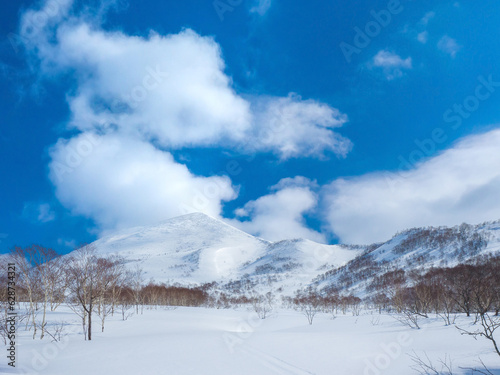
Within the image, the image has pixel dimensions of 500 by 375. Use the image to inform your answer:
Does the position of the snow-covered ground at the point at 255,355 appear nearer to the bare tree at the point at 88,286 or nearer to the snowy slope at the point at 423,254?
the bare tree at the point at 88,286

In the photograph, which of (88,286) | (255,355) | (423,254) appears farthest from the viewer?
(423,254)

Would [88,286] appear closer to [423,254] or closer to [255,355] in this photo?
[255,355]

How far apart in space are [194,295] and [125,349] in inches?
3828

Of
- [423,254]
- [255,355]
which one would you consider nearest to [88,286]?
[255,355]

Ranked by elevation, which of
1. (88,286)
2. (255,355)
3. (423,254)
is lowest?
(423,254)

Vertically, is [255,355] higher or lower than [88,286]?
lower

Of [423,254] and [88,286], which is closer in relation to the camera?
[88,286]

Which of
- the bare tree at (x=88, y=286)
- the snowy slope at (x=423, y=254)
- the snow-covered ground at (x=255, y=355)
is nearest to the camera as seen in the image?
the snow-covered ground at (x=255, y=355)

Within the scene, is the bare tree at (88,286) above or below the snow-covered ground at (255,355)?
above

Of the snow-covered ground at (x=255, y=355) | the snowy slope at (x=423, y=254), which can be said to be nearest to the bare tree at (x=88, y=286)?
the snow-covered ground at (x=255, y=355)

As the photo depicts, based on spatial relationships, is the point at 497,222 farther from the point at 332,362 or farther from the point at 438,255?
the point at 332,362

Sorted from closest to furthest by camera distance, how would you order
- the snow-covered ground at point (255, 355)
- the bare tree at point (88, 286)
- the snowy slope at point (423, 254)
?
the snow-covered ground at point (255, 355), the bare tree at point (88, 286), the snowy slope at point (423, 254)

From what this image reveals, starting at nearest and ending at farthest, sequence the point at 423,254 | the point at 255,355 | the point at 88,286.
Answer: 1. the point at 255,355
2. the point at 88,286
3. the point at 423,254

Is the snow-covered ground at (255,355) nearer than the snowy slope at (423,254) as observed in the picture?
Yes
